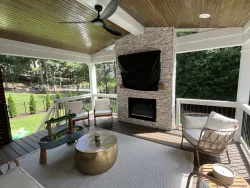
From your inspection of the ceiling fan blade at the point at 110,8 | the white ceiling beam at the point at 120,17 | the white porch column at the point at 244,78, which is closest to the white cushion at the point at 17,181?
the ceiling fan blade at the point at 110,8

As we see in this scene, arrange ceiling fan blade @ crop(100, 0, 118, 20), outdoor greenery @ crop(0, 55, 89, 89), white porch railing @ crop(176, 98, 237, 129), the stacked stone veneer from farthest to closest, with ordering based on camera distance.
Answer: outdoor greenery @ crop(0, 55, 89, 89) < the stacked stone veneer < white porch railing @ crop(176, 98, 237, 129) < ceiling fan blade @ crop(100, 0, 118, 20)

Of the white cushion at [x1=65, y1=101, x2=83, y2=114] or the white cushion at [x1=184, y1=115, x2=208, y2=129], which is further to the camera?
the white cushion at [x1=65, y1=101, x2=83, y2=114]

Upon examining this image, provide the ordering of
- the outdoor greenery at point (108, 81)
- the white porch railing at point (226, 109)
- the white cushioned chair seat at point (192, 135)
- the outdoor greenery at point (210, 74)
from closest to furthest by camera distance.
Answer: the white cushioned chair seat at point (192, 135) < the white porch railing at point (226, 109) < the outdoor greenery at point (108, 81) < the outdoor greenery at point (210, 74)

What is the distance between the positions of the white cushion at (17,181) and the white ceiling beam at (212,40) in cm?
416

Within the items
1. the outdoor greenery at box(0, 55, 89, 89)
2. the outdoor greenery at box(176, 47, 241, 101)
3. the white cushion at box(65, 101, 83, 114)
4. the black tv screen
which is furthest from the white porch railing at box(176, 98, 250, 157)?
the outdoor greenery at box(0, 55, 89, 89)

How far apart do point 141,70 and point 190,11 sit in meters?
1.90

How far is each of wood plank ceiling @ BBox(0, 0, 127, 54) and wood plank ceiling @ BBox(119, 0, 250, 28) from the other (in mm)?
989

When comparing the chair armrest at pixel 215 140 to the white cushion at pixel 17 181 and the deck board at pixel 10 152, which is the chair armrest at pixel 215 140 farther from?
the deck board at pixel 10 152

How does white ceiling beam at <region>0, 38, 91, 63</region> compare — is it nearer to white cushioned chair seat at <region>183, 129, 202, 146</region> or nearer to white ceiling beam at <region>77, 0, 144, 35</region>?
white ceiling beam at <region>77, 0, 144, 35</region>

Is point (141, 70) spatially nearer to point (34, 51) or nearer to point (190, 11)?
point (190, 11)

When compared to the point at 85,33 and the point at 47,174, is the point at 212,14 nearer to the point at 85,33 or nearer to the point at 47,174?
the point at 85,33

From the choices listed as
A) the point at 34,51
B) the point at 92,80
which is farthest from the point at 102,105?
the point at 34,51

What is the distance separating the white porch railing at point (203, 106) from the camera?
3.51 meters

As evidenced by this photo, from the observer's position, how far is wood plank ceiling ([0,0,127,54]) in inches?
97.1
